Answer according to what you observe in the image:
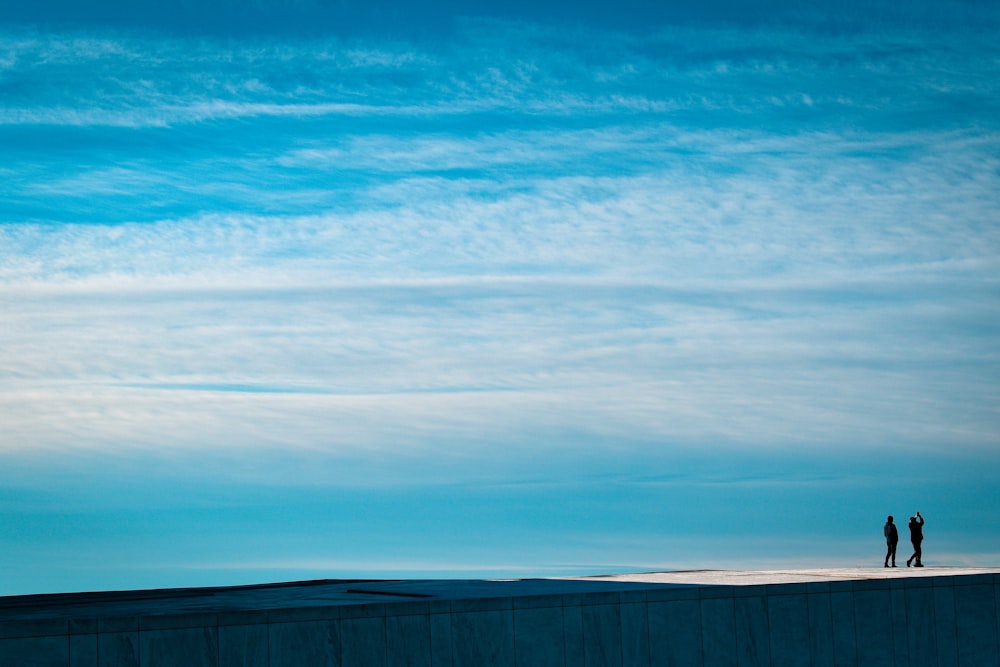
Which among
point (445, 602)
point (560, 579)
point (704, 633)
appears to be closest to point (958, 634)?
point (704, 633)

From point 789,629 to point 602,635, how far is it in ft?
18.7

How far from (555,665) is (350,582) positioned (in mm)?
10773

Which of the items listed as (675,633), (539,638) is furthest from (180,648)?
(675,633)

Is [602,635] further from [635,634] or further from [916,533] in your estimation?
[916,533]

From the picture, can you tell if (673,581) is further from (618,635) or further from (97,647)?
(97,647)

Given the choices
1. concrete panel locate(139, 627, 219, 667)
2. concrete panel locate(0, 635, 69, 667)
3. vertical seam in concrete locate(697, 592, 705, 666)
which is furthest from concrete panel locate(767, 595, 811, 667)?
concrete panel locate(0, 635, 69, 667)

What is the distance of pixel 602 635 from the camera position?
25891mm

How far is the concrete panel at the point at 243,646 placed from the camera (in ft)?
71.4

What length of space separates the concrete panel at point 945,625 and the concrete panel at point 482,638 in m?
13.4

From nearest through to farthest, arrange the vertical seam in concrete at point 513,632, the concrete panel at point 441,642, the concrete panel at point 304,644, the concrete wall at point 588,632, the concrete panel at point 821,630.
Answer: the concrete wall at point 588,632, the concrete panel at point 304,644, the concrete panel at point 441,642, the vertical seam in concrete at point 513,632, the concrete panel at point 821,630

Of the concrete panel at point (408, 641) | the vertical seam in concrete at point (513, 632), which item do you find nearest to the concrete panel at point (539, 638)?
the vertical seam in concrete at point (513, 632)

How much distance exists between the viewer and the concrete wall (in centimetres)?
2105

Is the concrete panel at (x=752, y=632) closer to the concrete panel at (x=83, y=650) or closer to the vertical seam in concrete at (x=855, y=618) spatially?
the vertical seam in concrete at (x=855, y=618)

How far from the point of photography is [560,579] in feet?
111
